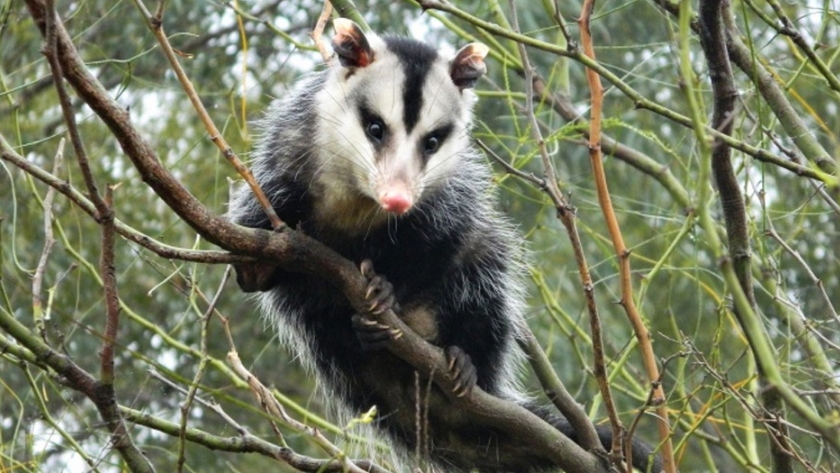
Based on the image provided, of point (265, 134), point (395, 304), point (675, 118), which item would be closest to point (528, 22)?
point (265, 134)

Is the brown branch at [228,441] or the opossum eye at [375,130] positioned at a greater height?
the opossum eye at [375,130]

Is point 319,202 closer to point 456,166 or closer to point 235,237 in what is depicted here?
point 456,166

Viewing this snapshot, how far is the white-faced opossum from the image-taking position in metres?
2.80

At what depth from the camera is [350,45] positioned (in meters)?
2.91

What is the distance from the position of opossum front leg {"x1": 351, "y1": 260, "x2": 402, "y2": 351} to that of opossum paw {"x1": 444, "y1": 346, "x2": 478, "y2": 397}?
0.19 meters

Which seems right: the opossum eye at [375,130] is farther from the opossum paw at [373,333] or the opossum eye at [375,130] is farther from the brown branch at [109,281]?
the brown branch at [109,281]

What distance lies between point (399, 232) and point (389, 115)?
1.46 ft

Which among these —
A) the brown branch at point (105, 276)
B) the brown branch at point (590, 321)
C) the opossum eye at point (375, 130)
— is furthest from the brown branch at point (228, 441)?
the opossum eye at point (375, 130)

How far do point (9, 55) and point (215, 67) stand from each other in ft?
3.40

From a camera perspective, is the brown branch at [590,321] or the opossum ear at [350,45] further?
the opossum ear at [350,45]

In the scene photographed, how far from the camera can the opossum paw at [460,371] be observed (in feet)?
9.29

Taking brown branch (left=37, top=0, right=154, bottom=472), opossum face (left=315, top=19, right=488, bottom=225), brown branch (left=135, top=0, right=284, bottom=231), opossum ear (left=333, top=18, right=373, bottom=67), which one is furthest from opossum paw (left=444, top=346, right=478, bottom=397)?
brown branch (left=37, top=0, right=154, bottom=472)

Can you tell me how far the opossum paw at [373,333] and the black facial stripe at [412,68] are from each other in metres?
0.44

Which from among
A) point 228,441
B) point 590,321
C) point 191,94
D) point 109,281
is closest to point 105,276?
point 109,281
